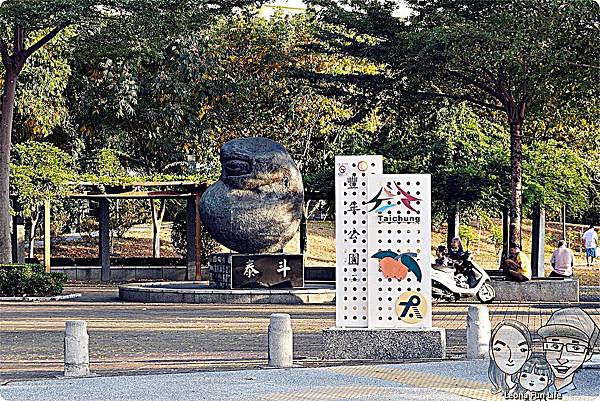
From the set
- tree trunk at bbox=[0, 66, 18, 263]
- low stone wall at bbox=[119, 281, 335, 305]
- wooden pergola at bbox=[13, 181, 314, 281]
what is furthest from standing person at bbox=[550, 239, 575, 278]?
tree trunk at bbox=[0, 66, 18, 263]

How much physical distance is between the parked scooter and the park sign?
10.7 metres

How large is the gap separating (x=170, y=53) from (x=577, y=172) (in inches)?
582

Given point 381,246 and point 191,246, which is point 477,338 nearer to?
point 381,246

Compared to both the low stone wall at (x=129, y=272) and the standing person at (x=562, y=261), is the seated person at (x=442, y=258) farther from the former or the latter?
the low stone wall at (x=129, y=272)

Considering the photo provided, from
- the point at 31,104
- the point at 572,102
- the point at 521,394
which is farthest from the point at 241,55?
the point at 521,394

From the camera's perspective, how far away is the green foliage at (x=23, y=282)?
2844 cm

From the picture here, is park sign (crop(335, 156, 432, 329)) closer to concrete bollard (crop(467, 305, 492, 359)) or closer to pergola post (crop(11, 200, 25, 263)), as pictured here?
concrete bollard (crop(467, 305, 492, 359))

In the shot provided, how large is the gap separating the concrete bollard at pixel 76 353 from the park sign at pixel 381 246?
11.2 feet

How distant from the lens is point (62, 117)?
1550 inches

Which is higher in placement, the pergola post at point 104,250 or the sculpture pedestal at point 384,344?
Result: the pergola post at point 104,250

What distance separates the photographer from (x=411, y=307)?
15.2 m

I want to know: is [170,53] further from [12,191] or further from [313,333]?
[313,333]
